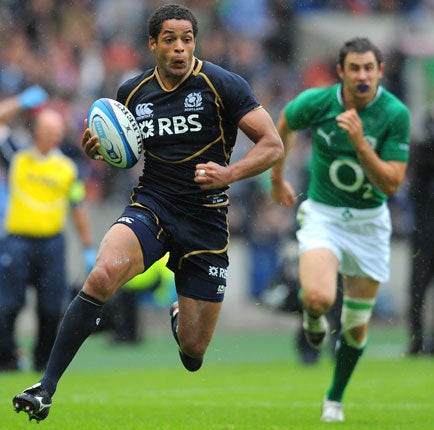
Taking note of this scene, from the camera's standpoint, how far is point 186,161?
785 cm

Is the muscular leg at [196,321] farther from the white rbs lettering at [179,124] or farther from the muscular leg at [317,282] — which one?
the white rbs lettering at [179,124]

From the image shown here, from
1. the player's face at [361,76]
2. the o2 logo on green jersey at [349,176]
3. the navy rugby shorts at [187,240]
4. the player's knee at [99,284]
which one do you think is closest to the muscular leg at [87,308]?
the player's knee at [99,284]

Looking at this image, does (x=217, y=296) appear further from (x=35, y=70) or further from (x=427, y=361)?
(x=35, y=70)

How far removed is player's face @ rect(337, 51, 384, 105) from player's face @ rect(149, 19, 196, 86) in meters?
1.77

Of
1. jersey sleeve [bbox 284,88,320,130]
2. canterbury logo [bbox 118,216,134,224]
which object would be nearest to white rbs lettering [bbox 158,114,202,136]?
canterbury logo [bbox 118,216,134,224]

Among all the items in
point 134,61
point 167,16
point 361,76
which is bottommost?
point 361,76

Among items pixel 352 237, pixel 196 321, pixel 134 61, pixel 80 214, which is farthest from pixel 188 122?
pixel 134 61

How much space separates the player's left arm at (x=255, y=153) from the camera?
292 inches

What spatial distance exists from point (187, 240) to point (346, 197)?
1.90 metres

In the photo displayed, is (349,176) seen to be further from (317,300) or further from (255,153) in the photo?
(255,153)

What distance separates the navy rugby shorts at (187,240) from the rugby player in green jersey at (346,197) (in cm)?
105

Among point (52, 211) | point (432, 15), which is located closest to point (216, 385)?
point (52, 211)

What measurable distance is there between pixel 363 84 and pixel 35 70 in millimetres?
10233

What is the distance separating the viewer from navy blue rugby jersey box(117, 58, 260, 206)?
7.78 metres
